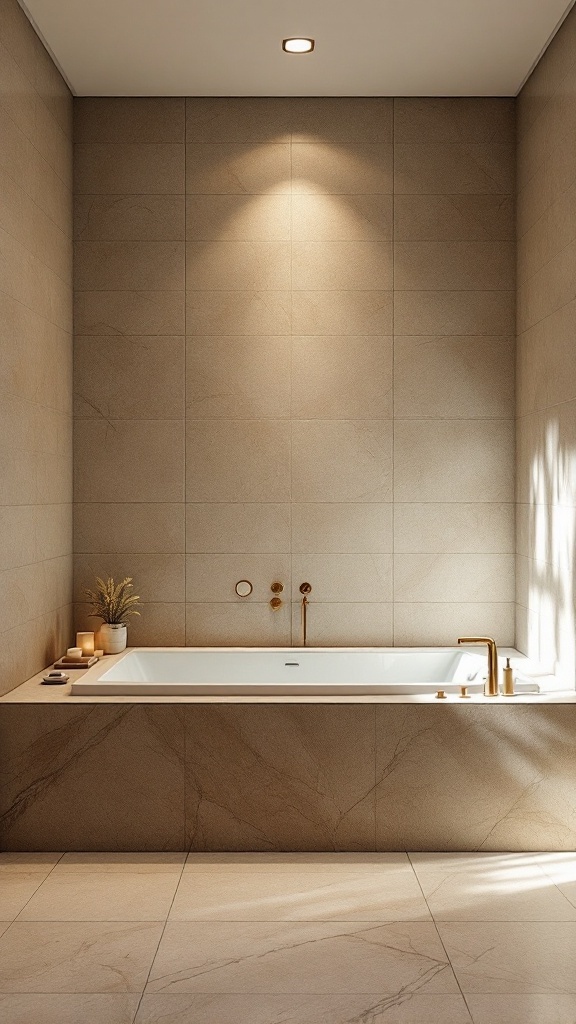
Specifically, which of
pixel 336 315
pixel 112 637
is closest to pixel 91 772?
pixel 112 637

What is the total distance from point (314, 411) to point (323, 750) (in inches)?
64.0

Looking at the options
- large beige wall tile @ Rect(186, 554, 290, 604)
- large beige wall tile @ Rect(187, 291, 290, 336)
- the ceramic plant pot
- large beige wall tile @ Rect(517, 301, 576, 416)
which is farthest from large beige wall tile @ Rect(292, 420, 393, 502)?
the ceramic plant pot

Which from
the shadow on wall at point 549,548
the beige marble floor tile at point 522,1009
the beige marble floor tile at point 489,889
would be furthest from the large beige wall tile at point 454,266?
the beige marble floor tile at point 522,1009

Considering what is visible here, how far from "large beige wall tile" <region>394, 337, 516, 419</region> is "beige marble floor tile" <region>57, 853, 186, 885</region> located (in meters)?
2.15

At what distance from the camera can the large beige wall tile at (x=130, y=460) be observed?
14.4ft

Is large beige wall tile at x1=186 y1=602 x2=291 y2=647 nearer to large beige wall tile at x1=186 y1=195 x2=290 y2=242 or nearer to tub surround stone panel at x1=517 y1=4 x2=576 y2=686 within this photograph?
tub surround stone panel at x1=517 y1=4 x2=576 y2=686

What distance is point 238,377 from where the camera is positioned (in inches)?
173

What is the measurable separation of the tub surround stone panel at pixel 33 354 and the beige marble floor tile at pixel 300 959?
1.25 meters

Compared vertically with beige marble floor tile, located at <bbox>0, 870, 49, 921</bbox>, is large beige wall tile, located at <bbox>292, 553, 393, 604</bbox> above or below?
above

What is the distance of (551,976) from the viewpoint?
2.48 m

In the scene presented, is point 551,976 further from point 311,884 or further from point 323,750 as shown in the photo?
point 323,750

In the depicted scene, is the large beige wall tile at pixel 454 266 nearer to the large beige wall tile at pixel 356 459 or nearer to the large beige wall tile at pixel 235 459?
the large beige wall tile at pixel 356 459

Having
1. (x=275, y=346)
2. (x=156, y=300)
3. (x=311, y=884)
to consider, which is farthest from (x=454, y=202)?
(x=311, y=884)

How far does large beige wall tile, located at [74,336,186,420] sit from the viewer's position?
4.39 metres
